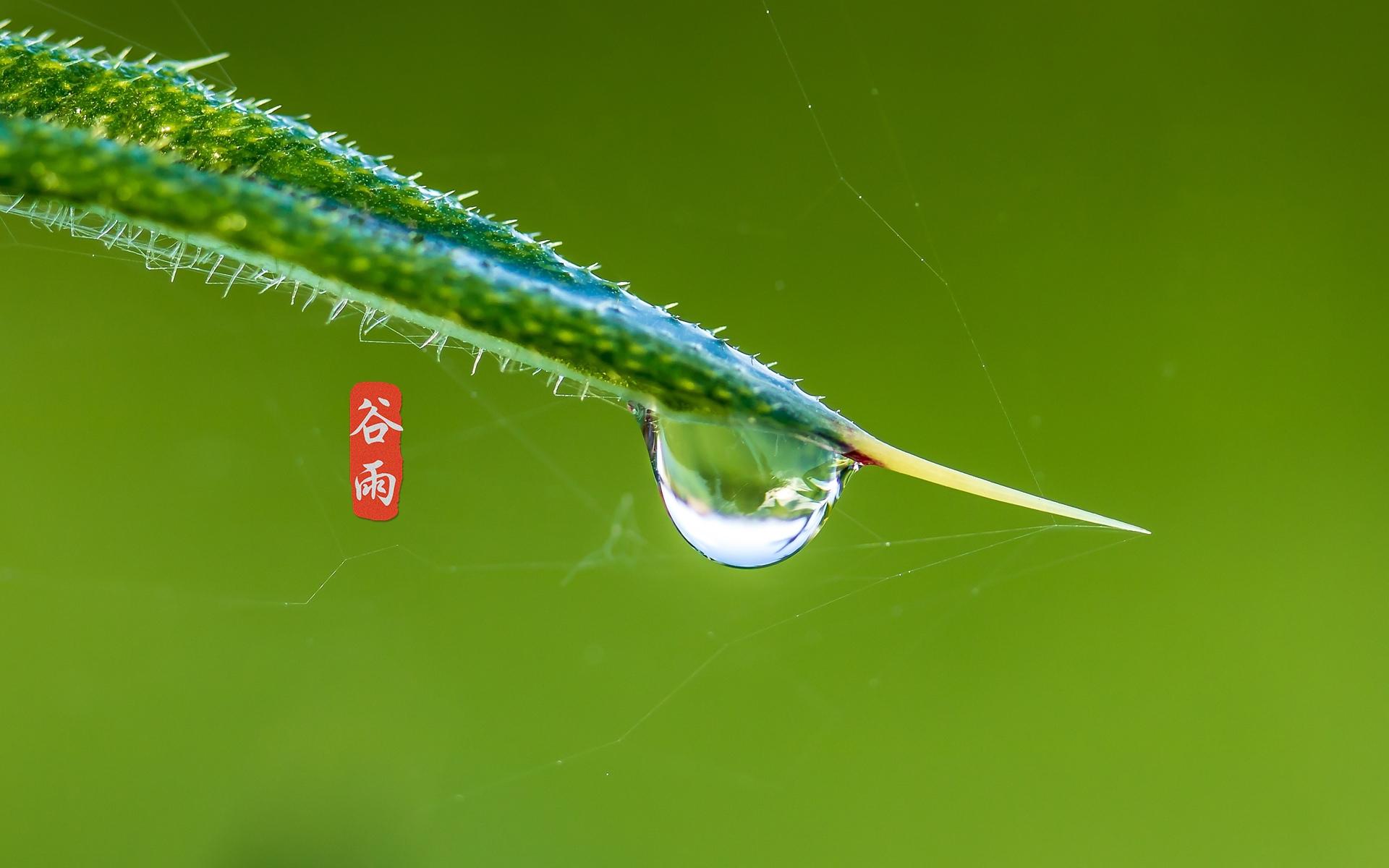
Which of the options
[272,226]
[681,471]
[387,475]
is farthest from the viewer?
[387,475]

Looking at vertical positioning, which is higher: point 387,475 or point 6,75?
point 387,475

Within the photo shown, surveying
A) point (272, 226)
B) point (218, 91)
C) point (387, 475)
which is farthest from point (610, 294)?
point (387, 475)

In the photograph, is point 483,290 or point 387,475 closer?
point 483,290

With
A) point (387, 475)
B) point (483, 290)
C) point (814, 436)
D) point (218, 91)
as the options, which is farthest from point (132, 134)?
point (387, 475)

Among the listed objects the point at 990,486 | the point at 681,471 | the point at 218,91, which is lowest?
the point at 990,486

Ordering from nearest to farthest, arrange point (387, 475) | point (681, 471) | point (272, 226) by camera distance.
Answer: point (272, 226), point (681, 471), point (387, 475)

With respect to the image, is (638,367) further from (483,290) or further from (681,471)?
(681,471)

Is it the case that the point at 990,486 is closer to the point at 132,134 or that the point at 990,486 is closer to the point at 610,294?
the point at 610,294
